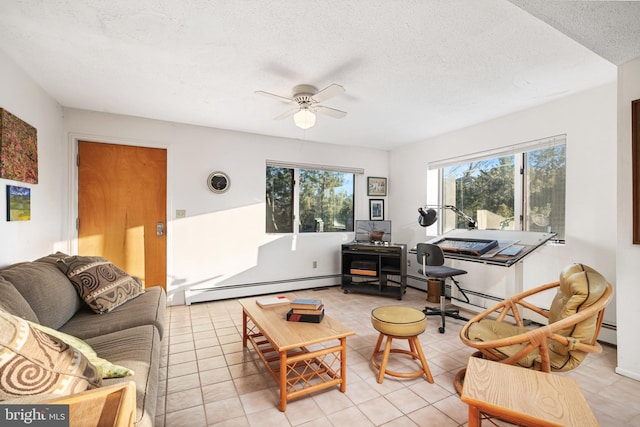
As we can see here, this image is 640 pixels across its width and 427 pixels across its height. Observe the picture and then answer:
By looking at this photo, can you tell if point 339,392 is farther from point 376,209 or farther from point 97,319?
point 376,209

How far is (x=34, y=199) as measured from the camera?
257 cm

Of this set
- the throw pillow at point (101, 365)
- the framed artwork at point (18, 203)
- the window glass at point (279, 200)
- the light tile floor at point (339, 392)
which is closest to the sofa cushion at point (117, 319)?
the light tile floor at point (339, 392)

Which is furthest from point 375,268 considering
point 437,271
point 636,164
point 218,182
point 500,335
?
point 636,164

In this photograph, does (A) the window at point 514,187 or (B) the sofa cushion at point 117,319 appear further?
(A) the window at point 514,187

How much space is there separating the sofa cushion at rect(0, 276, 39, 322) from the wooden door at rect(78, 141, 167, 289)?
2.00 meters

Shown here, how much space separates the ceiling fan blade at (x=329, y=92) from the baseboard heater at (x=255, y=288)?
9.20 feet

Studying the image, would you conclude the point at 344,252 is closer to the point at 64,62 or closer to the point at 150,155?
the point at 150,155

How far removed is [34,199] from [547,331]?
156 inches

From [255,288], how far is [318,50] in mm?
3246

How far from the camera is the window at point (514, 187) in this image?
3070mm

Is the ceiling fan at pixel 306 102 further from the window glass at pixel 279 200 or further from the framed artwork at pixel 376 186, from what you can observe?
the framed artwork at pixel 376 186

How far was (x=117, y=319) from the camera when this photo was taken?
2.01m

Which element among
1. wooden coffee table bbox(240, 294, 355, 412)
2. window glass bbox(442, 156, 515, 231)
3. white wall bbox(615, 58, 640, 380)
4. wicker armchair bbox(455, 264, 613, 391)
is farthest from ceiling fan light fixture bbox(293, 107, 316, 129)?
window glass bbox(442, 156, 515, 231)

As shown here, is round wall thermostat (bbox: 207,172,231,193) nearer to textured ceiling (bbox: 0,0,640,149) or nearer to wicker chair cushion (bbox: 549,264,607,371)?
textured ceiling (bbox: 0,0,640,149)
